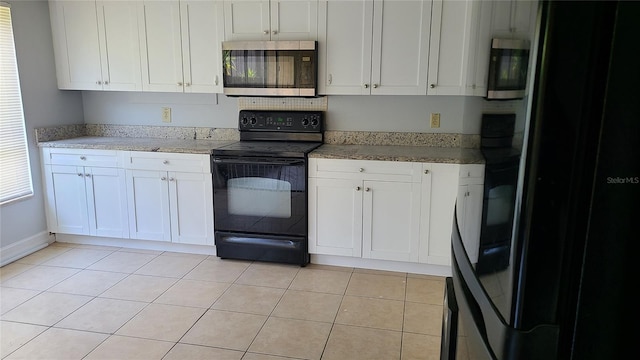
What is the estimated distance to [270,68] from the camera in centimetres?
350

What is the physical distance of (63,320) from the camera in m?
2.68

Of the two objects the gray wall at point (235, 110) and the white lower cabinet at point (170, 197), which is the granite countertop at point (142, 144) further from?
the gray wall at point (235, 110)

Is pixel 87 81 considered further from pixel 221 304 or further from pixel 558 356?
pixel 558 356

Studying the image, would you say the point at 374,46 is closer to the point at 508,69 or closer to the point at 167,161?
the point at 167,161

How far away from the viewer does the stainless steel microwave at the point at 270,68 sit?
11.2 feet

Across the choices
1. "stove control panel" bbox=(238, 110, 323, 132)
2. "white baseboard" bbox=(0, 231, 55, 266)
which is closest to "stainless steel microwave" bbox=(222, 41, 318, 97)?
"stove control panel" bbox=(238, 110, 323, 132)

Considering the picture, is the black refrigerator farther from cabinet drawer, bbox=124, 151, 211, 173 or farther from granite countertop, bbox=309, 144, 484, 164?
cabinet drawer, bbox=124, 151, 211, 173

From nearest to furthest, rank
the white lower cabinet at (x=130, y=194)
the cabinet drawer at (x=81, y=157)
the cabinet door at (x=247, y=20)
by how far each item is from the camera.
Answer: the cabinet door at (x=247, y=20) → the white lower cabinet at (x=130, y=194) → the cabinet drawer at (x=81, y=157)

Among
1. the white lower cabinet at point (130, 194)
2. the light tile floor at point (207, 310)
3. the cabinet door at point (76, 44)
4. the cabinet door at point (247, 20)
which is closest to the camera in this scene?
the light tile floor at point (207, 310)

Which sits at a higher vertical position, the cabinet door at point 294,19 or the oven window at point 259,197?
the cabinet door at point 294,19

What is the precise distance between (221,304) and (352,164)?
1305mm

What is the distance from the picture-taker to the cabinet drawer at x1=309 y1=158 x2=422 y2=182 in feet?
10.4

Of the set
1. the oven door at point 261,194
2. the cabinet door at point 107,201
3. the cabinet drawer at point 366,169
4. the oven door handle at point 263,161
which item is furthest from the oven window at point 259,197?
the cabinet door at point 107,201

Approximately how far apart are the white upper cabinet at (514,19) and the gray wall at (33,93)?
154 inches
